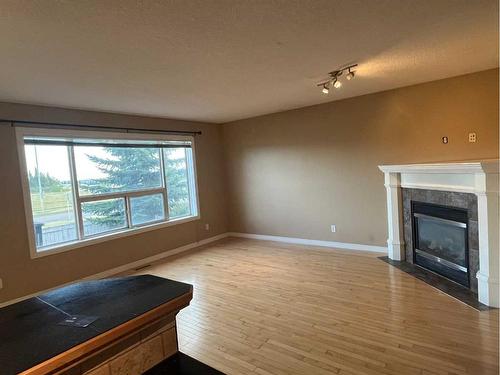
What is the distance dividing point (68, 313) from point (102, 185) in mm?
3832

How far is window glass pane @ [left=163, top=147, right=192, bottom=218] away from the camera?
5.27m

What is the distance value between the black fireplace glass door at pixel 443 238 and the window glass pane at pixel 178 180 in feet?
12.5

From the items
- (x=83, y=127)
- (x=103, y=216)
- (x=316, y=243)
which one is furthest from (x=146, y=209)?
(x=316, y=243)

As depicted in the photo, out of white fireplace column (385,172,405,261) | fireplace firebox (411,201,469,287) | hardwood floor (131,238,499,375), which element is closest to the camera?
hardwood floor (131,238,499,375)

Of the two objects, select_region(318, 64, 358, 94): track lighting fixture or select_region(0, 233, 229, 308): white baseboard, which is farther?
select_region(0, 233, 229, 308): white baseboard

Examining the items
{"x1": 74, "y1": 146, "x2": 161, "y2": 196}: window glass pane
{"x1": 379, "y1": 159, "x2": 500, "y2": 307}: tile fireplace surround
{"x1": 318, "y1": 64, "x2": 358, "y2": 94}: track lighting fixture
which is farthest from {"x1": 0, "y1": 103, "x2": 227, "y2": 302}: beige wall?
{"x1": 379, "y1": 159, "x2": 500, "y2": 307}: tile fireplace surround

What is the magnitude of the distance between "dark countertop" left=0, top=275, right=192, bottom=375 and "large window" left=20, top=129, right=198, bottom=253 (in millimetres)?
3258

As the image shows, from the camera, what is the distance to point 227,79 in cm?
312

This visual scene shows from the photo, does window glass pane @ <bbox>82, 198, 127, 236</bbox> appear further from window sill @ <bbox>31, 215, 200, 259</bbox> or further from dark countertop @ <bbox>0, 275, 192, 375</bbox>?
dark countertop @ <bbox>0, 275, 192, 375</bbox>

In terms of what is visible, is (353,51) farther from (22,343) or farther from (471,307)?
(22,343)

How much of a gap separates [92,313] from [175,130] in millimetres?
4658

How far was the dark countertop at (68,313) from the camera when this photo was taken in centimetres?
70

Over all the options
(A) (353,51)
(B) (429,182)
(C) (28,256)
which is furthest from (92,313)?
(B) (429,182)

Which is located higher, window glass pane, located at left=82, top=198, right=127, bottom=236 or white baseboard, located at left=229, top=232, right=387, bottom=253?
window glass pane, located at left=82, top=198, right=127, bottom=236
